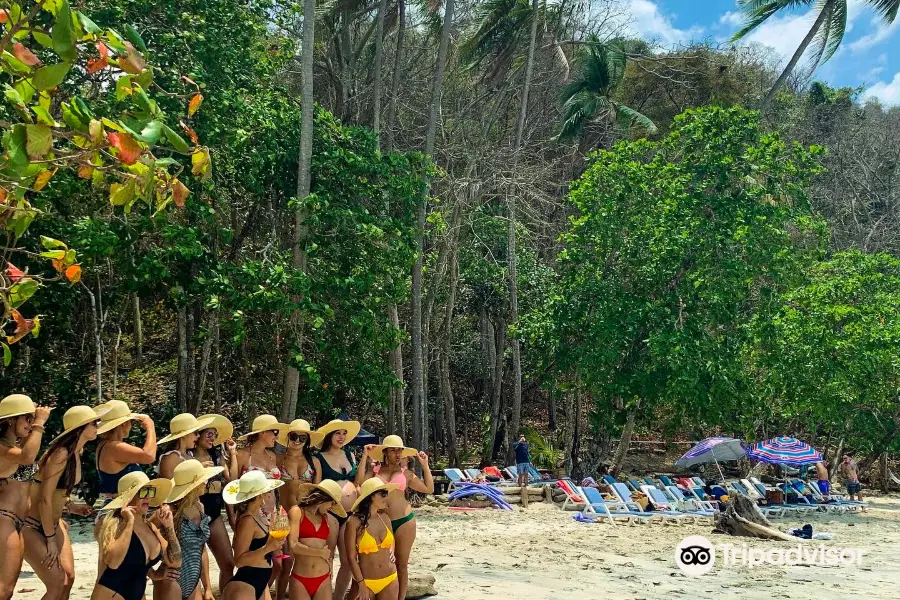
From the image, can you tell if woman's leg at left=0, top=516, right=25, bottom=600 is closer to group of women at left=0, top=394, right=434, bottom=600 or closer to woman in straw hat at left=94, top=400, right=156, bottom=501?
group of women at left=0, top=394, right=434, bottom=600

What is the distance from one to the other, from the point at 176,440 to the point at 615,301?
504 inches

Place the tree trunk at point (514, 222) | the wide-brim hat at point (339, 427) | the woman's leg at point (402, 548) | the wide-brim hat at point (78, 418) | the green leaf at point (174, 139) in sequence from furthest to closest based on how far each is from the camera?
the tree trunk at point (514, 222), the wide-brim hat at point (339, 427), the woman's leg at point (402, 548), the wide-brim hat at point (78, 418), the green leaf at point (174, 139)

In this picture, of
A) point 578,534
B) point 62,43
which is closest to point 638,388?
point 578,534

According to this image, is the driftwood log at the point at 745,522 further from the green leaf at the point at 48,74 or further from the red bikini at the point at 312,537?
the green leaf at the point at 48,74

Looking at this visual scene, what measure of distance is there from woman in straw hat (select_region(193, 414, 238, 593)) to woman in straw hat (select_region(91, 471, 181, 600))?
108 cm

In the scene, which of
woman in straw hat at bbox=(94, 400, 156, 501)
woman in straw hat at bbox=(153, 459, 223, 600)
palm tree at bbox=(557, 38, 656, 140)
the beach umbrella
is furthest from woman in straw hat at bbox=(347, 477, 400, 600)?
palm tree at bbox=(557, 38, 656, 140)

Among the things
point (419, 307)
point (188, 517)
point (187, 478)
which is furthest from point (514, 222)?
point (187, 478)

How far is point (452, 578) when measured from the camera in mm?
8555

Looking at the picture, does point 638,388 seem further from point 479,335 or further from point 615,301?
point 479,335

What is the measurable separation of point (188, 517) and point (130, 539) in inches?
27.4

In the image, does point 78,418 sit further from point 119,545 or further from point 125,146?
point 125,146

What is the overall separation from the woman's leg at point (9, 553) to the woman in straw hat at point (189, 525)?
81 centimetres

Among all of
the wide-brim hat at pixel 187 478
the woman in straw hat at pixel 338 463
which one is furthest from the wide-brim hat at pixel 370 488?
the wide-brim hat at pixel 187 478

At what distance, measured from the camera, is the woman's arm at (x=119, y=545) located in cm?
447
